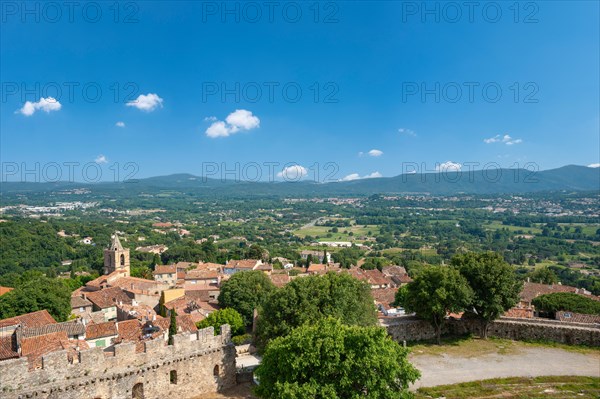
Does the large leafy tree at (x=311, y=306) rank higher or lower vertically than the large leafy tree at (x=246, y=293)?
higher

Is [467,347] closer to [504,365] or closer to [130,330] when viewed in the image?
[504,365]

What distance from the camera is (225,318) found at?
31.8m

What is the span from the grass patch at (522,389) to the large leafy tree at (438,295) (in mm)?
6033

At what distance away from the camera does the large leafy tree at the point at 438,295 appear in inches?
1015

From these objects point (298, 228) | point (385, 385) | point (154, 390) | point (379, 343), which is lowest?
point (298, 228)

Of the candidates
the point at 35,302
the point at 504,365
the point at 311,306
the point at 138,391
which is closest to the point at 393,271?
the point at 504,365

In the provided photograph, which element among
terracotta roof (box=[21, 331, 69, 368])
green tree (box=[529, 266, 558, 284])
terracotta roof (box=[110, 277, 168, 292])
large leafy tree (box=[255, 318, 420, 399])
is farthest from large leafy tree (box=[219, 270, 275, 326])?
green tree (box=[529, 266, 558, 284])

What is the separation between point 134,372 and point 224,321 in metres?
16.1

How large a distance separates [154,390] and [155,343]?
5.86 feet

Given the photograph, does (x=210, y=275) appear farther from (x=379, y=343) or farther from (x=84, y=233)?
(x=84, y=233)

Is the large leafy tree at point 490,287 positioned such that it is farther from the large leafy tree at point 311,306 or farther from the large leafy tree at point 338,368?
the large leafy tree at point 338,368

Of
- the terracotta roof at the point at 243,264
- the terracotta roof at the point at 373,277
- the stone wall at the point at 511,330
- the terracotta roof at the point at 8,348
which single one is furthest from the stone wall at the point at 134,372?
the terracotta roof at the point at 243,264

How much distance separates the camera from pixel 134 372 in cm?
1566

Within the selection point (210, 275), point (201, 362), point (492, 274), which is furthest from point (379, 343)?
point (210, 275)
